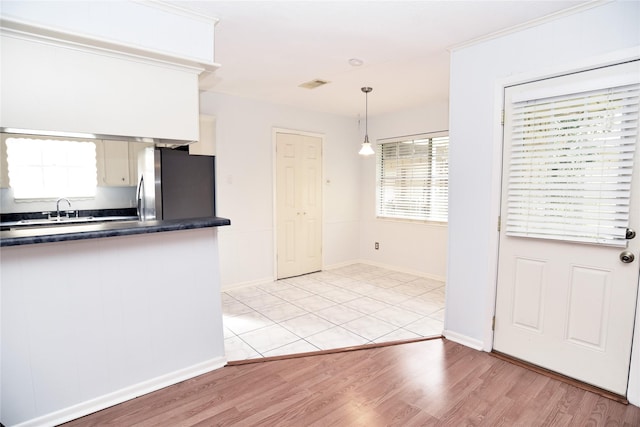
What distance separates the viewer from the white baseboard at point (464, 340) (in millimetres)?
2649

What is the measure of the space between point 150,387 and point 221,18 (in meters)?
2.54

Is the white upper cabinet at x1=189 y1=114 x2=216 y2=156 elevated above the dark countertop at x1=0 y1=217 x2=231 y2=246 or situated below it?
above

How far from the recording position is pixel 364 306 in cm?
371

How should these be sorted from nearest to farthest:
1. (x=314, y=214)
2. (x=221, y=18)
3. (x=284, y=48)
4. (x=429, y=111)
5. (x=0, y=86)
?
(x=0, y=86) → (x=221, y=18) → (x=284, y=48) → (x=429, y=111) → (x=314, y=214)

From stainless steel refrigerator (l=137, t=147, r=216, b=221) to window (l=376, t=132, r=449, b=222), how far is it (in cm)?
295

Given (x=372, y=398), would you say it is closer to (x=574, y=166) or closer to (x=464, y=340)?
(x=464, y=340)

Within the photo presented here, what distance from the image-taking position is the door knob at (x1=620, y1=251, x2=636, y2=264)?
1.97 m

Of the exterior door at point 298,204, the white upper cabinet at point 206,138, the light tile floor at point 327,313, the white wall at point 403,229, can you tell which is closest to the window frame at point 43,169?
the white upper cabinet at point 206,138

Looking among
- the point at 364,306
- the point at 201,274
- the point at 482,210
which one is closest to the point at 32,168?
the point at 201,274

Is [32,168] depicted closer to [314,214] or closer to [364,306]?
[314,214]

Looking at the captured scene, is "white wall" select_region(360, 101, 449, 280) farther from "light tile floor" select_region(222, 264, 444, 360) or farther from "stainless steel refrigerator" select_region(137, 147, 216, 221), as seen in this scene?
"stainless steel refrigerator" select_region(137, 147, 216, 221)

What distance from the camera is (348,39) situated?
102 inches

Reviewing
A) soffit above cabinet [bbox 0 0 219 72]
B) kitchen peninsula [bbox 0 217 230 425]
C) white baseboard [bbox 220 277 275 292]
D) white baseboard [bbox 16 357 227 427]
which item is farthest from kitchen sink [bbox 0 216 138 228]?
soffit above cabinet [bbox 0 0 219 72]

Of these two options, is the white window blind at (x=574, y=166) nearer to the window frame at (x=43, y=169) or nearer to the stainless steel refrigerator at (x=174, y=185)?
the stainless steel refrigerator at (x=174, y=185)
